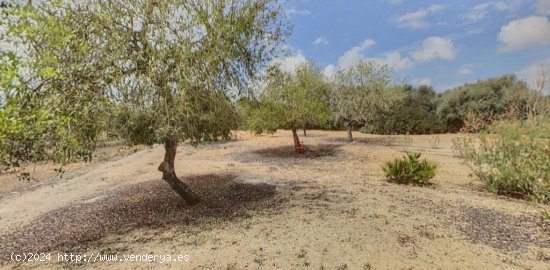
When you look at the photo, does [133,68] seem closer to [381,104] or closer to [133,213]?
[133,213]

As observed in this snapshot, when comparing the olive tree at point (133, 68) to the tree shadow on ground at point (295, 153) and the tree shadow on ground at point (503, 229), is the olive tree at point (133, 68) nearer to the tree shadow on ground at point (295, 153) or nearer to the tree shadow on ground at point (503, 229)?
the tree shadow on ground at point (503, 229)

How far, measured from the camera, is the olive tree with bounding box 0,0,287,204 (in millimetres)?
7258

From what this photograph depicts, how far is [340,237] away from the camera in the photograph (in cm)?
772

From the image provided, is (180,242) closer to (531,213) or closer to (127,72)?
(127,72)

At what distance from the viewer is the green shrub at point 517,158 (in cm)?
1024

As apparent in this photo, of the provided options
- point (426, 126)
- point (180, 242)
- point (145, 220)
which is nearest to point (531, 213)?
point (180, 242)

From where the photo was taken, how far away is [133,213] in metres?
10.5

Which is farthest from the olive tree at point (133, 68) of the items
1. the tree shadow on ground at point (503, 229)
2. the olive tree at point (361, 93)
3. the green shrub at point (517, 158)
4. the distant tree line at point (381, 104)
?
the olive tree at point (361, 93)

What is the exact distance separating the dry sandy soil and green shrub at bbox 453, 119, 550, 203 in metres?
0.66

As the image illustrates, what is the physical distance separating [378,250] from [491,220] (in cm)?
407

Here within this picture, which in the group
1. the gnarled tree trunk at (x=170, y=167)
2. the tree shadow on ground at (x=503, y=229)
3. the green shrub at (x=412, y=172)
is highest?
the gnarled tree trunk at (x=170, y=167)

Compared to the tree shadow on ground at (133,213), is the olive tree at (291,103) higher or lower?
higher

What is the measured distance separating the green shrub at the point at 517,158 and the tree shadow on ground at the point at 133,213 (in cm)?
762

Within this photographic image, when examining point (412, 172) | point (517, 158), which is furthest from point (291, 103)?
point (517, 158)
